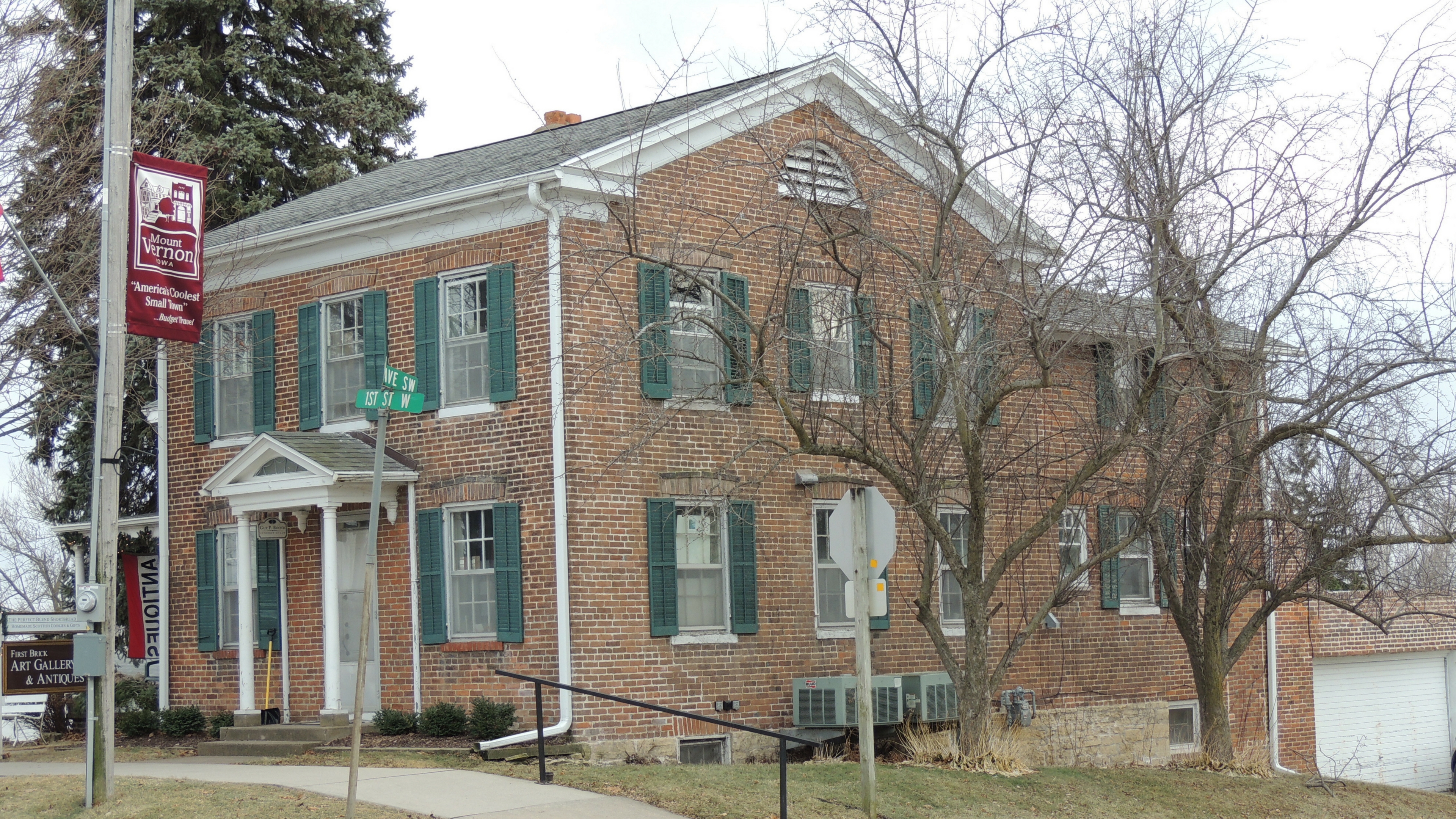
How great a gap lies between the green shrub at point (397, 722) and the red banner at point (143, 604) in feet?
18.6

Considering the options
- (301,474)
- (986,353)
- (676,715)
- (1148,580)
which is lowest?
(676,715)

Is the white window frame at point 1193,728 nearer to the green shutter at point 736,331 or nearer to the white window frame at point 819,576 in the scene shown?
the white window frame at point 819,576

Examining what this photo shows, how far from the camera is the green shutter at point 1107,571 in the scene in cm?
1988

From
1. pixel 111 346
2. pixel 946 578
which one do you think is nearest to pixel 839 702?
pixel 946 578

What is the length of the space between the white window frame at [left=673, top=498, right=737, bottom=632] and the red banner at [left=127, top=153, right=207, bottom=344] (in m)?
5.98

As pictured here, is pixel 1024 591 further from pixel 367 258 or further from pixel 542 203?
pixel 367 258

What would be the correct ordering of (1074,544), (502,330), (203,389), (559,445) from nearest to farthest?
(559,445)
(502,330)
(1074,544)
(203,389)

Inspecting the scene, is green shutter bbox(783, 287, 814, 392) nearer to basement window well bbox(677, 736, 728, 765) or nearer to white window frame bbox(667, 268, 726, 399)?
white window frame bbox(667, 268, 726, 399)

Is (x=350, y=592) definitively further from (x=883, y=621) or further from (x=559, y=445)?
(x=883, y=621)

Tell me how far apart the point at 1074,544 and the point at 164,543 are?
12.1m

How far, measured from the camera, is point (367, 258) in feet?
59.4

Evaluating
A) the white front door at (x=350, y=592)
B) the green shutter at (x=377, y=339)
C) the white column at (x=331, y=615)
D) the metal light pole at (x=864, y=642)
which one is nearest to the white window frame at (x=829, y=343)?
the metal light pole at (x=864, y=642)

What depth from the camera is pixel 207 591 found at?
19266 mm

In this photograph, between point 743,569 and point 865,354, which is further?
point 865,354
